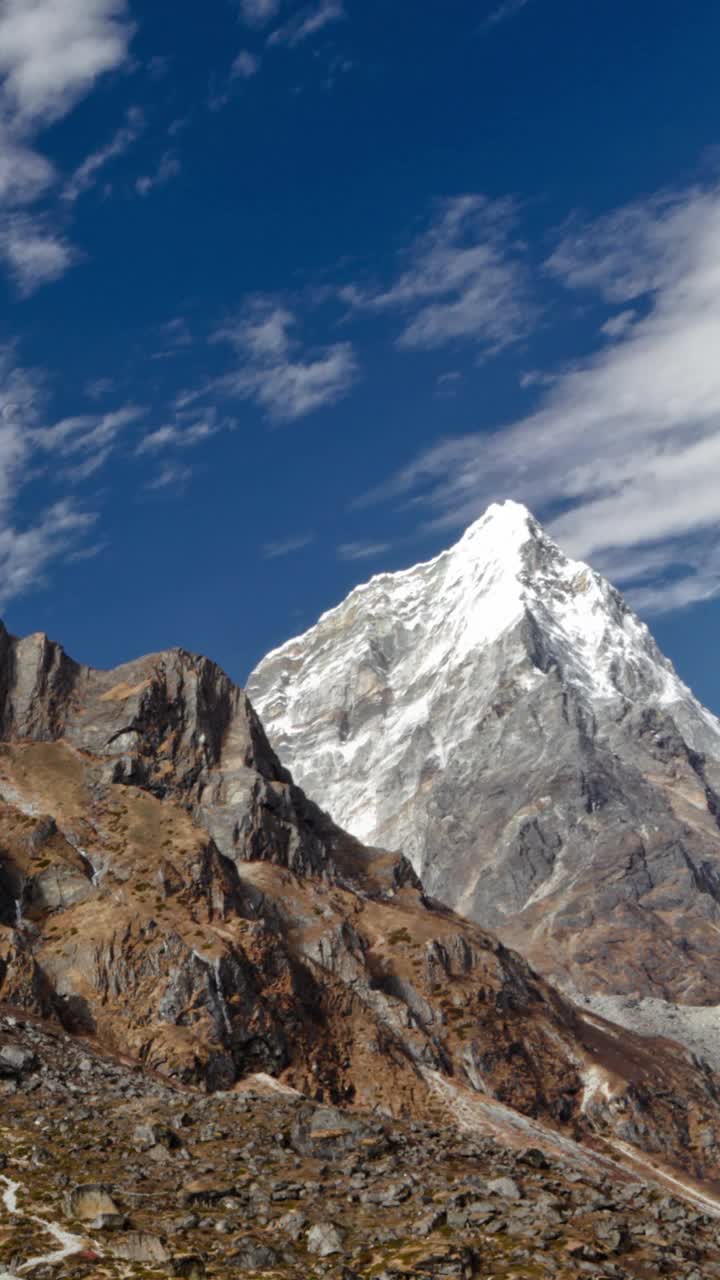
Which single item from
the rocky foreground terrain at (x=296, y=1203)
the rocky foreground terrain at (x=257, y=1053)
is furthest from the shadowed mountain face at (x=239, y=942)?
the rocky foreground terrain at (x=296, y=1203)

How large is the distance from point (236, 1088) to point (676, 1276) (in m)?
66.8

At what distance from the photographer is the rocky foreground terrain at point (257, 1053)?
42.1 meters

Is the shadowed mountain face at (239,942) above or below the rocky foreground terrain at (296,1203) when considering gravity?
above

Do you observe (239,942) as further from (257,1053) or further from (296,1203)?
(296,1203)

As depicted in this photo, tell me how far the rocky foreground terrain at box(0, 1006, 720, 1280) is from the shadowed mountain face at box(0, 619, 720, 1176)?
43.1m

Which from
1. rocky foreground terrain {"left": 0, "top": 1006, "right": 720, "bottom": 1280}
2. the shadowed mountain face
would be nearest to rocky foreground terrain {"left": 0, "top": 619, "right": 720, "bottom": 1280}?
rocky foreground terrain {"left": 0, "top": 1006, "right": 720, "bottom": 1280}

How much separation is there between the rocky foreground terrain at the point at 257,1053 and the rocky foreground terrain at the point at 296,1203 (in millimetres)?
166

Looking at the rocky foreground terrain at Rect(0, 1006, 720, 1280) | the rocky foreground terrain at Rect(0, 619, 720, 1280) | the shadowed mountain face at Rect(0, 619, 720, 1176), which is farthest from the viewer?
the shadowed mountain face at Rect(0, 619, 720, 1176)

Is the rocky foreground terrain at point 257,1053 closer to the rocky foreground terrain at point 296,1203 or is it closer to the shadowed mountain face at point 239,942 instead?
the rocky foreground terrain at point 296,1203

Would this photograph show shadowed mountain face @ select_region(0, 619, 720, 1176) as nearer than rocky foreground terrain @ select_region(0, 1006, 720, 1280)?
No

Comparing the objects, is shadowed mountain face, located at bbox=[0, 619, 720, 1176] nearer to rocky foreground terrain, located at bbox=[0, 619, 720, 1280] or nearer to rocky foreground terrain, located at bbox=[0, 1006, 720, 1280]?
rocky foreground terrain, located at bbox=[0, 619, 720, 1280]

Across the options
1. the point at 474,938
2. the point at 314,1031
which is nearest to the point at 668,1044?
the point at 474,938

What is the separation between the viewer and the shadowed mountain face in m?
107

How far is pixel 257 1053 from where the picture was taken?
108m
